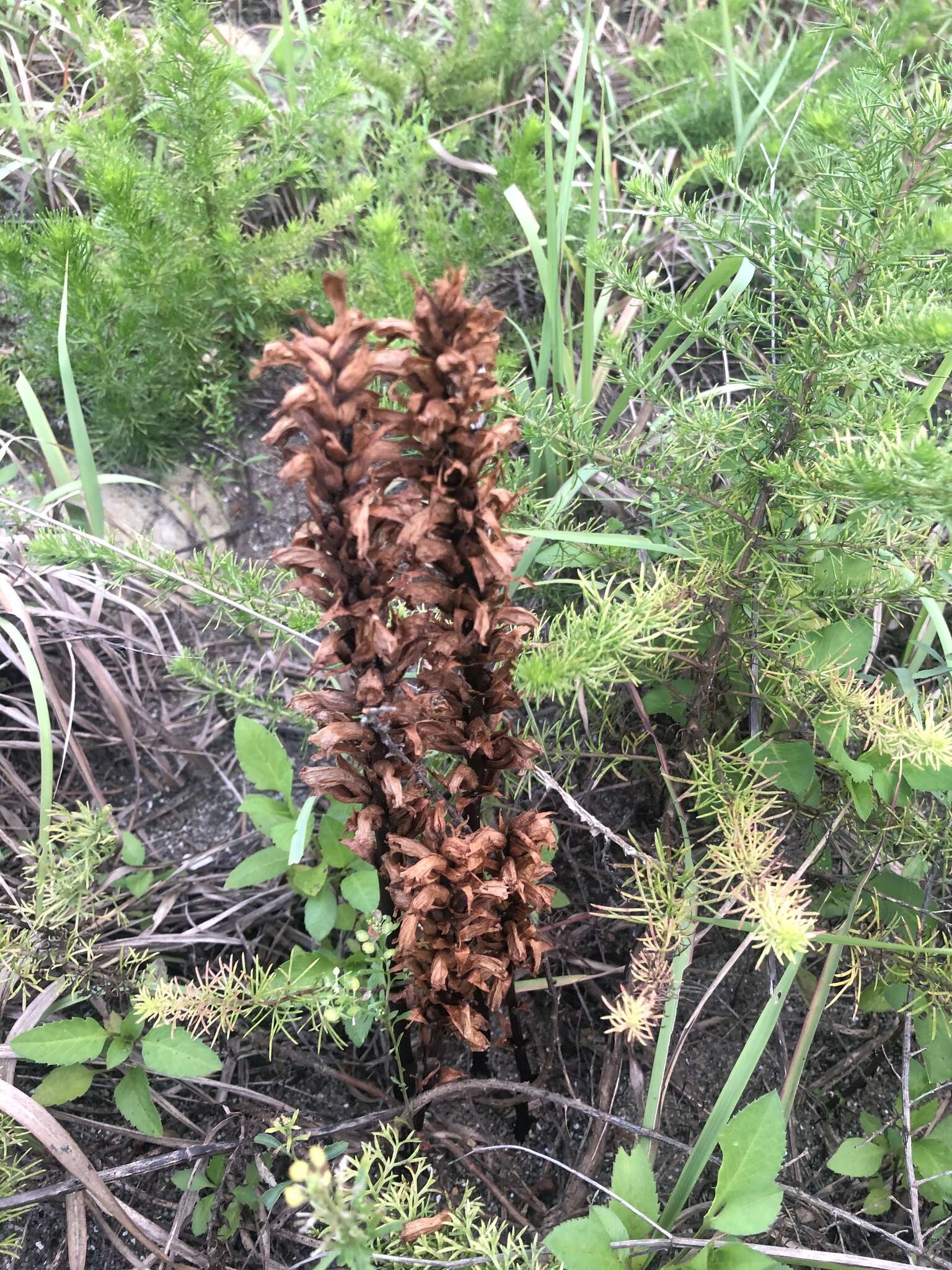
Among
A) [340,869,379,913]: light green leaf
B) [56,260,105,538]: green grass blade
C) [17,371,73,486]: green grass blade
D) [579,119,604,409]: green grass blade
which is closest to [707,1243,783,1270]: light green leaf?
[340,869,379,913]: light green leaf

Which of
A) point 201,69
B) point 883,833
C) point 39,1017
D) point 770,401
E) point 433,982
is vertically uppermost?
point 201,69

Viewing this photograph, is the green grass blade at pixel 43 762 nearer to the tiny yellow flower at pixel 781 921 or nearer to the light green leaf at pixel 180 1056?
the light green leaf at pixel 180 1056

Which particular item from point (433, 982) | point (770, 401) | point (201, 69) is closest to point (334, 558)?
point (433, 982)

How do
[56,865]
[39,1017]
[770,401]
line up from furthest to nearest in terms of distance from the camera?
[56,865]
[39,1017]
[770,401]

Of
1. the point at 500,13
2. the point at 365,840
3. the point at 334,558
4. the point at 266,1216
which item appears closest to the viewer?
the point at 334,558

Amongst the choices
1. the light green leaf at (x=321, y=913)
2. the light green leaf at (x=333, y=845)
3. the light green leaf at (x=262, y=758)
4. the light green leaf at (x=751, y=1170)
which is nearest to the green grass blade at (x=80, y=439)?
the light green leaf at (x=262, y=758)

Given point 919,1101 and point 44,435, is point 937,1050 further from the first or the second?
point 44,435

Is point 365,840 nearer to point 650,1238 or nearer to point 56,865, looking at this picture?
point 650,1238
